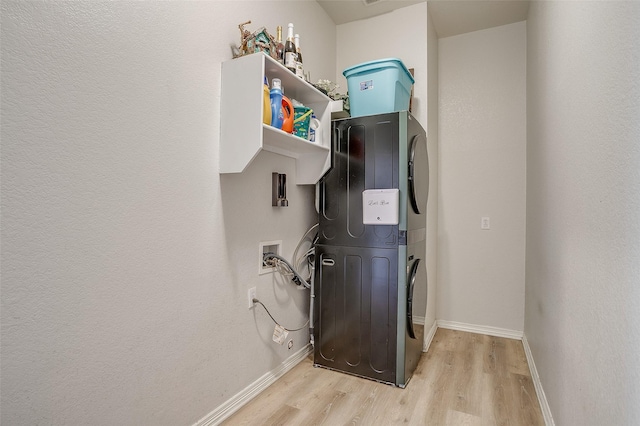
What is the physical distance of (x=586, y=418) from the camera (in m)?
1.10

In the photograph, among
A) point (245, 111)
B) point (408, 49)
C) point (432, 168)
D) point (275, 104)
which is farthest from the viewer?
point (432, 168)

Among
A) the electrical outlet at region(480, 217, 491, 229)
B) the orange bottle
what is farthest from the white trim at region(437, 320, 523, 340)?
the orange bottle

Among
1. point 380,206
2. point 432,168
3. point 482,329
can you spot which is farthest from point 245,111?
point 482,329

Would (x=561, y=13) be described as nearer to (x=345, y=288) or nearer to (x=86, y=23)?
(x=345, y=288)

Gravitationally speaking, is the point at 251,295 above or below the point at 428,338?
above

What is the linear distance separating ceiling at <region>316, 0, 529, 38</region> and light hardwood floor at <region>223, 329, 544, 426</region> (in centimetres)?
278

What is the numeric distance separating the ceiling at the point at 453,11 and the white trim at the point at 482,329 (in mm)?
2740

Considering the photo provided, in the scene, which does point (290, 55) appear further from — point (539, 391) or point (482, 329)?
point (482, 329)

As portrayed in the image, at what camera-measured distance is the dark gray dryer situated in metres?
2.02

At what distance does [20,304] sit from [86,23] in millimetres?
903

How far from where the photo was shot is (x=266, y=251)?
204 cm

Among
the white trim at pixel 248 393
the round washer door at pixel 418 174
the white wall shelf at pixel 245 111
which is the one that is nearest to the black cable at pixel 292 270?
the white trim at pixel 248 393

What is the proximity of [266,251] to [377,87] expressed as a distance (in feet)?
4.20

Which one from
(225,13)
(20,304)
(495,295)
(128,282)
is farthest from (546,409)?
(225,13)
